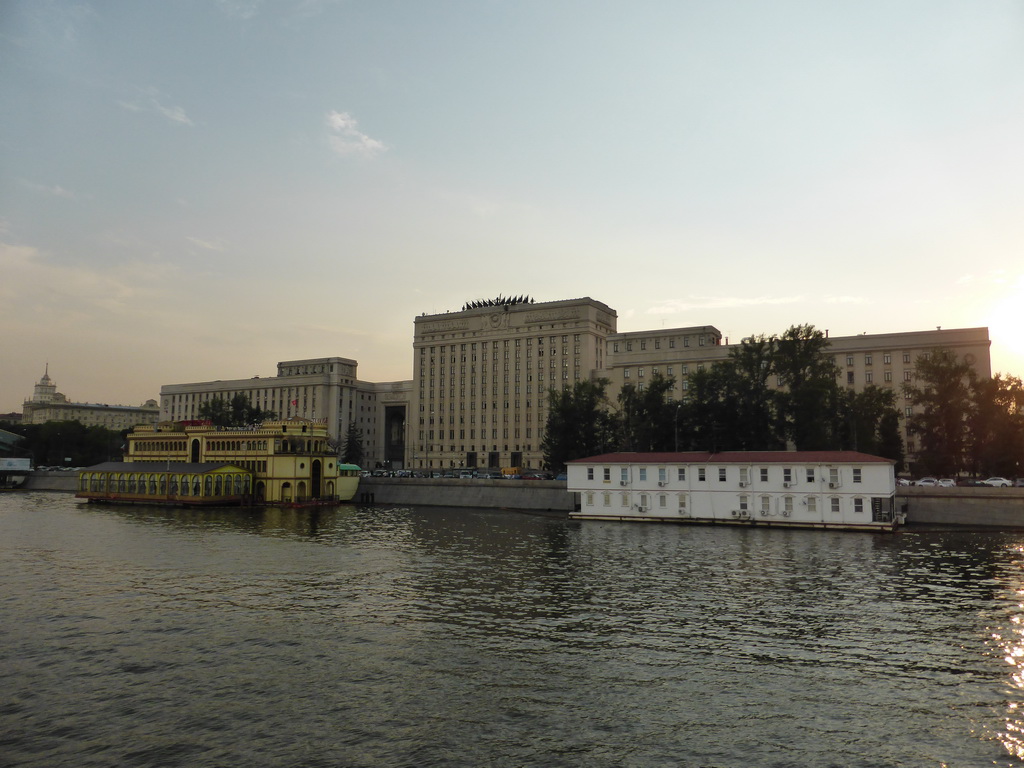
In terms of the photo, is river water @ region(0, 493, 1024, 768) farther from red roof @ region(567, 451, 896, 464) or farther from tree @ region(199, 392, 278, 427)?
tree @ region(199, 392, 278, 427)

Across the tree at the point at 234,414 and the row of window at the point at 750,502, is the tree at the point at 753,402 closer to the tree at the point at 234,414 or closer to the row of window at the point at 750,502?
the row of window at the point at 750,502

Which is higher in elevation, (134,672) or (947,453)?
(947,453)

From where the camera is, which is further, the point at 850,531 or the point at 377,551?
the point at 850,531

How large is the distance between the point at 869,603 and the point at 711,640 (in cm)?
1247

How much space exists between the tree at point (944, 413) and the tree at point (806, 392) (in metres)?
10.2

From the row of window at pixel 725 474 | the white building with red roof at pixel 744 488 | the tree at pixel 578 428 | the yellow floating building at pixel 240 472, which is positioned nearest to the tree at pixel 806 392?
the white building with red roof at pixel 744 488

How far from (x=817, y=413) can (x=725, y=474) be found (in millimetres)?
24963

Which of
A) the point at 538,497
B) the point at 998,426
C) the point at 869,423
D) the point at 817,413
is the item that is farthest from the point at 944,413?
the point at 538,497

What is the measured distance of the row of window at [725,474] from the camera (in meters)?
78.1

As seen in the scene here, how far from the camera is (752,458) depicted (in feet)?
276

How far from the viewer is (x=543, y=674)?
88.6 feet

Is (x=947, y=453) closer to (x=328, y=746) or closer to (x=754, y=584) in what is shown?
(x=754, y=584)

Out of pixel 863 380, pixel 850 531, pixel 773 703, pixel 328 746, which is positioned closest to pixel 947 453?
pixel 850 531

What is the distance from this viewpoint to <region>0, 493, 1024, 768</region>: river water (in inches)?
822
